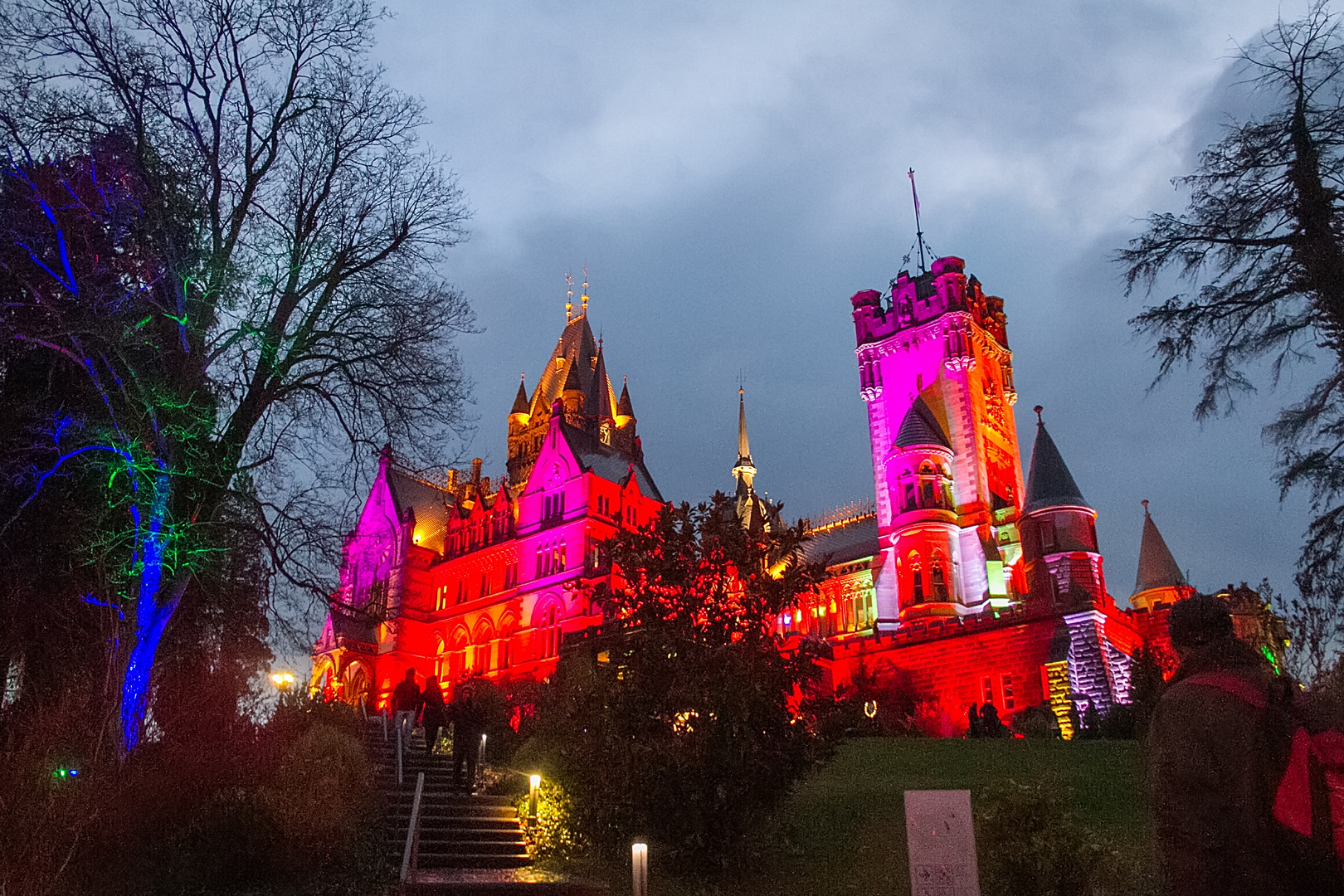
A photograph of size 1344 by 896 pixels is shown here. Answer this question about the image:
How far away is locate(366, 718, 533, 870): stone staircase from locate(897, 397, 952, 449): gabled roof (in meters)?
33.2

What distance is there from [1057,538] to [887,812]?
90.7ft

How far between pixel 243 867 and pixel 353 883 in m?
1.40

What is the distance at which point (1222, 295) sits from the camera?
44.1 feet

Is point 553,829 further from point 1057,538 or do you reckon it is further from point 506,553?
point 506,553

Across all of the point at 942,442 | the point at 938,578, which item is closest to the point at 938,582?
the point at 938,578

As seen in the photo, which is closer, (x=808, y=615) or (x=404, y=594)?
(x=404, y=594)

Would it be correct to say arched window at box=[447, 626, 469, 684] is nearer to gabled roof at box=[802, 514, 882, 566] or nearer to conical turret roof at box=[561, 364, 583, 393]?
conical turret roof at box=[561, 364, 583, 393]

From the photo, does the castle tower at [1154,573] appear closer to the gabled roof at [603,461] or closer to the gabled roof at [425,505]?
the gabled roof at [603,461]

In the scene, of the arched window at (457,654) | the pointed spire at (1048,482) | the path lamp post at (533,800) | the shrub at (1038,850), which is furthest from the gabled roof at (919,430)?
the shrub at (1038,850)

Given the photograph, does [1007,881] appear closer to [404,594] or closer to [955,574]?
[404,594]

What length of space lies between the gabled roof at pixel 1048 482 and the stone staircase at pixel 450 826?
30.8 meters

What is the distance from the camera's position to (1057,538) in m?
38.8

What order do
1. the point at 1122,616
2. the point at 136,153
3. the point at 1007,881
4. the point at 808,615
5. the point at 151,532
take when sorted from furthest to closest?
the point at 808,615
the point at 1122,616
the point at 136,153
the point at 151,532
the point at 1007,881

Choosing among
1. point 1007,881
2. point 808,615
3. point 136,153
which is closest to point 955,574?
point 808,615
